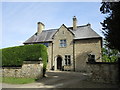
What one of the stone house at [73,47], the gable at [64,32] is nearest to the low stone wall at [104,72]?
the stone house at [73,47]

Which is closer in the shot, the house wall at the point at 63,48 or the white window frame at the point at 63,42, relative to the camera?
the house wall at the point at 63,48

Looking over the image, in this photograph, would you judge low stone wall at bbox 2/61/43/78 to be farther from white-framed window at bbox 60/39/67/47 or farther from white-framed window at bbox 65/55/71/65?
Answer: white-framed window at bbox 60/39/67/47

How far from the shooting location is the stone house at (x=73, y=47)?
76.9 feet

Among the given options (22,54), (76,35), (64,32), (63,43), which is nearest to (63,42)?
(63,43)

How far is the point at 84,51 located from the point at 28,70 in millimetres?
12148

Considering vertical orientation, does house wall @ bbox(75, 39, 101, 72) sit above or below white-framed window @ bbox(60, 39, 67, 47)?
below

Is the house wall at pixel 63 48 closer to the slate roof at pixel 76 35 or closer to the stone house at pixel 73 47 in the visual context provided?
the stone house at pixel 73 47

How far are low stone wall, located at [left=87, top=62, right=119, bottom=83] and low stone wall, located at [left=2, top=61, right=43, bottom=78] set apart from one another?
618 centimetres

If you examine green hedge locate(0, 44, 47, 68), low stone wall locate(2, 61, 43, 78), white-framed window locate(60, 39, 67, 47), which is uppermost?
white-framed window locate(60, 39, 67, 47)

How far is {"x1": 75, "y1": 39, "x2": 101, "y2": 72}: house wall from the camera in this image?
23.0 m

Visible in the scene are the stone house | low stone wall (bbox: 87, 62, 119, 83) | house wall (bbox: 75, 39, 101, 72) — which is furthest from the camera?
the stone house

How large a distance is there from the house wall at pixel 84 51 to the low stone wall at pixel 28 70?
409 inches

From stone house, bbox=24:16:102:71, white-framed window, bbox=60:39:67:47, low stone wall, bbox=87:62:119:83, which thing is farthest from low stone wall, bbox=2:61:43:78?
white-framed window, bbox=60:39:67:47

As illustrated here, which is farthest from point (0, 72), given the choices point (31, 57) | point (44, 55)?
point (44, 55)
